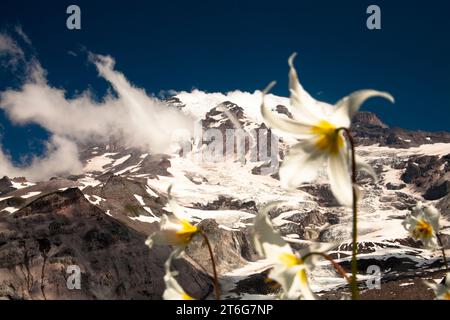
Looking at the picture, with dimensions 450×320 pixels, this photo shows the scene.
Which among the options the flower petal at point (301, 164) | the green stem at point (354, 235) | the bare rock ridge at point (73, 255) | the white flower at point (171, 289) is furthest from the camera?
the bare rock ridge at point (73, 255)

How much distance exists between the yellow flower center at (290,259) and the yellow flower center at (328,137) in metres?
0.51

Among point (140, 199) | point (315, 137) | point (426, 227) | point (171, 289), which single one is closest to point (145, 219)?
point (140, 199)

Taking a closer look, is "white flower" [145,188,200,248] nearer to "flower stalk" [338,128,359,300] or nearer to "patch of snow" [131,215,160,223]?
"flower stalk" [338,128,359,300]

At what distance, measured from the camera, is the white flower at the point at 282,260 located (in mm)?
1885

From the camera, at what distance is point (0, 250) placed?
52219 mm

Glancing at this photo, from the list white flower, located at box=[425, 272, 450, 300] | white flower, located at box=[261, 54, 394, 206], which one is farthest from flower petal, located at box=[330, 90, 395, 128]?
white flower, located at box=[425, 272, 450, 300]

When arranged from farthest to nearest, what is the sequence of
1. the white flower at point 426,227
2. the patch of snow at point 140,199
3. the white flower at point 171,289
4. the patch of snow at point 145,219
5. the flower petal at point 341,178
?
the patch of snow at point 140,199, the patch of snow at point 145,219, the white flower at point 426,227, the white flower at point 171,289, the flower petal at point 341,178

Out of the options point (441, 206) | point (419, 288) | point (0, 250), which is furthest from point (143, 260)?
point (441, 206)

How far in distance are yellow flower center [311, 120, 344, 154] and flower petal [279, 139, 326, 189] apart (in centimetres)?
3

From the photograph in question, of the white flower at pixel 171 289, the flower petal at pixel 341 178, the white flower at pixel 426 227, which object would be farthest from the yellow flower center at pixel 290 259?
the white flower at pixel 426 227

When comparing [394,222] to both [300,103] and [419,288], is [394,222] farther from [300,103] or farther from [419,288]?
[300,103]

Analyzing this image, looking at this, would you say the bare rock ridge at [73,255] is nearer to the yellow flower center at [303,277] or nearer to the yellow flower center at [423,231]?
the yellow flower center at [423,231]
